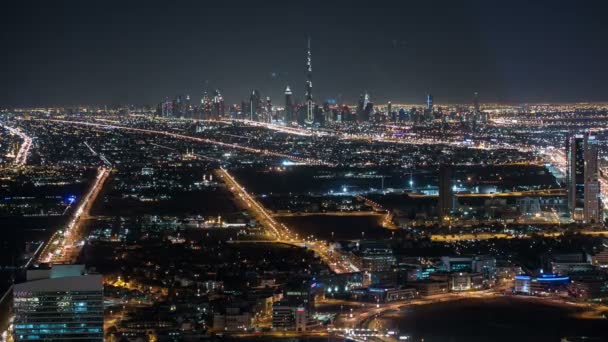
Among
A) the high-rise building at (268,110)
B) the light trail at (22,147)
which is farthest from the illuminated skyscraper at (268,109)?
the light trail at (22,147)

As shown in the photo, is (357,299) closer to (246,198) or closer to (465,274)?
(465,274)

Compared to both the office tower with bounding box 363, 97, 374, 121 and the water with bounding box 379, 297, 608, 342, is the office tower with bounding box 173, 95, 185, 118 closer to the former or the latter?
the office tower with bounding box 363, 97, 374, 121

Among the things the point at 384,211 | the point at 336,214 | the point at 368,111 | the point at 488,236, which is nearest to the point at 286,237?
the point at 488,236

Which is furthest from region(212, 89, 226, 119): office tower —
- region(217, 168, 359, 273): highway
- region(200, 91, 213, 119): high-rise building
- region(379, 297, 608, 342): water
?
region(379, 297, 608, 342): water

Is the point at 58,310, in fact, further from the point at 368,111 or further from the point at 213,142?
the point at 368,111

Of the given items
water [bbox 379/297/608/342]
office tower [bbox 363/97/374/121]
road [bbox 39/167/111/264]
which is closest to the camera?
water [bbox 379/297/608/342]

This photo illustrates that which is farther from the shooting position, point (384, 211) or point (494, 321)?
point (384, 211)

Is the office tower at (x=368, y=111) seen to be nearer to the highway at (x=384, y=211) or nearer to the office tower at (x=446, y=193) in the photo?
the highway at (x=384, y=211)

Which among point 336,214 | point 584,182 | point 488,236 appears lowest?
point 488,236
